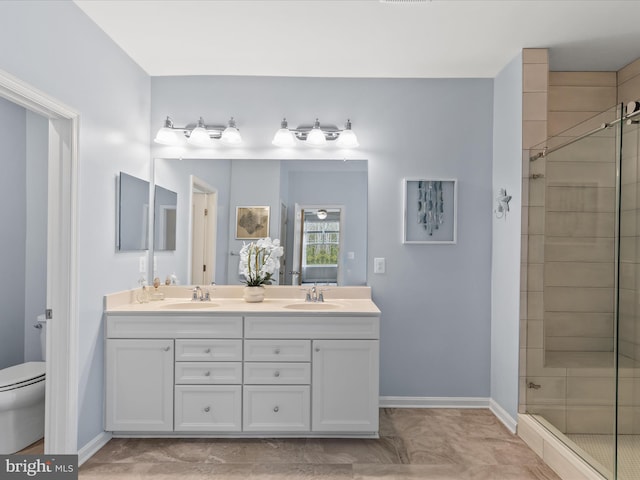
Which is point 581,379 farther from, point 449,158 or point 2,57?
point 2,57

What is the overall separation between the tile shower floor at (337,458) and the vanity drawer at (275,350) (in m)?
0.52

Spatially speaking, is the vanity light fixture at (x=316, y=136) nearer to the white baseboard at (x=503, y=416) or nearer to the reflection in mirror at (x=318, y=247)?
the reflection in mirror at (x=318, y=247)

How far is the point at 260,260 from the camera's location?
319cm

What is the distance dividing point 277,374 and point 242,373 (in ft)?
0.69

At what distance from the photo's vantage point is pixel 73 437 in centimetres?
236

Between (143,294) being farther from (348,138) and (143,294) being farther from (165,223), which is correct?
(348,138)

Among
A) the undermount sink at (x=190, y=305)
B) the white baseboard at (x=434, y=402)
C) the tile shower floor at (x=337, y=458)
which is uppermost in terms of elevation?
the undermount sink at (x=190, y=305)

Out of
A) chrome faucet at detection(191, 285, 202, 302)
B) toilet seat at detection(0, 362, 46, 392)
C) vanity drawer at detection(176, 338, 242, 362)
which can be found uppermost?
chrome faucet at detection(191, 285, 202, 302)

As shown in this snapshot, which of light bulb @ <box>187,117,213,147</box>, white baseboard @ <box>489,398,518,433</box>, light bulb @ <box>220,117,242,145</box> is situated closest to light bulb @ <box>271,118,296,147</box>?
light bulb @ <box>220,117,242,145</box>

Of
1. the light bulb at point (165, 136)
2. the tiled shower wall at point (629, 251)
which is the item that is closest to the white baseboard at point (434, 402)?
the tiled shower wall at point (629, 251)

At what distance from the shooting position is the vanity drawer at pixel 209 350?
8.72 feet

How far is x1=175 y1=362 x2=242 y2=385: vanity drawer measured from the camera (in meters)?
2.65

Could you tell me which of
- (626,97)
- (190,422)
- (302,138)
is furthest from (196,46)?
(626,97)

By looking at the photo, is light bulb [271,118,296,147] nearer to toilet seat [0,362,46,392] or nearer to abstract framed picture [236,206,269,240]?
abstract framed picture [236,206,269,240]
